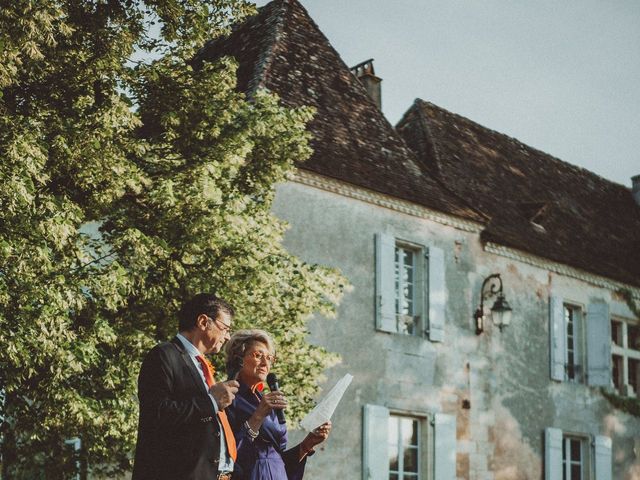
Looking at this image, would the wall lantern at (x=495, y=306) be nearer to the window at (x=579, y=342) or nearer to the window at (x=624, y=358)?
the window at (x=579, y=342)

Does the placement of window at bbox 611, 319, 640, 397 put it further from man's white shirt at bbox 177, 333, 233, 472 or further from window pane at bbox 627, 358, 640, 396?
man's white shirt at bbox 177, 333, 233, 472

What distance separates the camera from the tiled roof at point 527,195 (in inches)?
705

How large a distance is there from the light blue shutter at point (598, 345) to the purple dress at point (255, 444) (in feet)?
43.8

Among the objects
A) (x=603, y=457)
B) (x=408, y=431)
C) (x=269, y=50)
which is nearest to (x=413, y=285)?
(x=408, y=431)

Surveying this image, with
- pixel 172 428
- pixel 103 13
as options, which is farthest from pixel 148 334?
pixel 172 428

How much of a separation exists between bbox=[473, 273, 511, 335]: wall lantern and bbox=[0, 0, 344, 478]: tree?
5669mm

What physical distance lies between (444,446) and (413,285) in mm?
2453

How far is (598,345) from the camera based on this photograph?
1814 cm

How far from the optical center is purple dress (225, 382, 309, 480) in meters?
5.40

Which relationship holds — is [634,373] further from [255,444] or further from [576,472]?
[255,444]

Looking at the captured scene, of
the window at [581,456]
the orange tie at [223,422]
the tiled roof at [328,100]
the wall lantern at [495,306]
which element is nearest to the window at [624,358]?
the window at [581,456]

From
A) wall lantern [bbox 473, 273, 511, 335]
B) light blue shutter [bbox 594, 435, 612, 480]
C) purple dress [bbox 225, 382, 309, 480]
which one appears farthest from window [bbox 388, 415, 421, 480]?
purple dress [bbox 225, 382, 309, 480]

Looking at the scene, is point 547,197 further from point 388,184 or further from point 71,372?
point 71,372

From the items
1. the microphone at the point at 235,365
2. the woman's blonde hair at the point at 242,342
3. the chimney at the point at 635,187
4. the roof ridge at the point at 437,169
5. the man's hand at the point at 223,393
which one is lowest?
the man's hand at the point at 223,393
